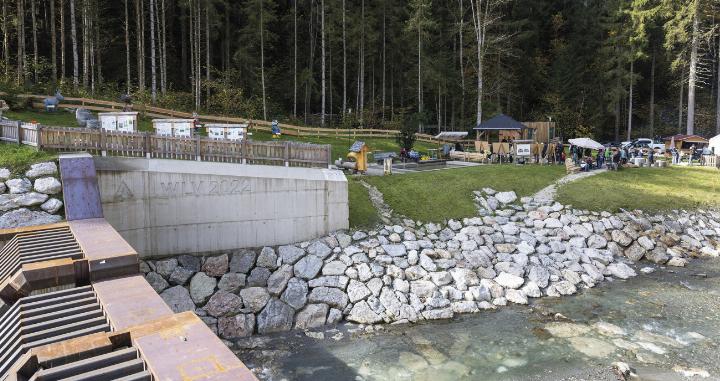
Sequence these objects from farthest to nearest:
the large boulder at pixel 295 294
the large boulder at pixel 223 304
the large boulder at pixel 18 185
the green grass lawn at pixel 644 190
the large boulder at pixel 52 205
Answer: the green grass lawn at pixel 644 190 < the large boulder at pixel 295 294 < the large boulder at pixel 223 304 < the large boulder at pixel 18 185 < the large boulder at pixel 52 205

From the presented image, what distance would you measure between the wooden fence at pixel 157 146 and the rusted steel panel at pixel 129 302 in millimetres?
8322

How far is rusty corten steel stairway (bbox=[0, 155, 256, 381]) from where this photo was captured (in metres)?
4.50

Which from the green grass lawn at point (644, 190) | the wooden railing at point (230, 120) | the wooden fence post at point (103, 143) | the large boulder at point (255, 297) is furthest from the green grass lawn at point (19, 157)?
the green grass lawn at point (644, 190)

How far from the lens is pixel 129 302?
6.21 m

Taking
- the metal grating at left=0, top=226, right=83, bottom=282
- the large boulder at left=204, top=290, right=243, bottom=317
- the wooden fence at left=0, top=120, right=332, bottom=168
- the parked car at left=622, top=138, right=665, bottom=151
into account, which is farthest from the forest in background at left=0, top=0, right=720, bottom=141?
the metal grating at left=0, top=226, right=83, bottom=282

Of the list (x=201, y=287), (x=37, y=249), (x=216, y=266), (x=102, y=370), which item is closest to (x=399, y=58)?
(x=216, y=266)

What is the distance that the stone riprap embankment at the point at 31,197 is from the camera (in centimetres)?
1201

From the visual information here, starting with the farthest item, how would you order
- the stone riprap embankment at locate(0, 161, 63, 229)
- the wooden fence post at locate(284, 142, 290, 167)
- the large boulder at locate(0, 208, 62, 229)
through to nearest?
1. the wooden fence post at locate(284, 142, 290, 167)
2. the stone riprap embankment at locate(0, 161, 63, 229)
3. the large boulder at locate(0, 208, 62, 229)

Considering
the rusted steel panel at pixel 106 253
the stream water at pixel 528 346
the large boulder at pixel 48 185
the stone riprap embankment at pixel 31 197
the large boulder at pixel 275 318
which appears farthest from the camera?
the large boulder at pixel 275 318

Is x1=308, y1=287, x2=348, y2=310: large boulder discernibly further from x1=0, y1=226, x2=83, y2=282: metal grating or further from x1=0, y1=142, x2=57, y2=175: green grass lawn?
x1=0, y1=142, x2=57, y2=175: green grass lawn

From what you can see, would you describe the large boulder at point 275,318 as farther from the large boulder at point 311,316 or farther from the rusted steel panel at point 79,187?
the rusted steel panel at point 79,187

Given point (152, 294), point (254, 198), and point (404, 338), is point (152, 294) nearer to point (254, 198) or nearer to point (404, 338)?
point (404, 338)

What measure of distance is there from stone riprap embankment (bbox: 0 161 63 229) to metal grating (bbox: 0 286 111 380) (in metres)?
6.76

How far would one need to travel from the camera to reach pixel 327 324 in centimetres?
1315
